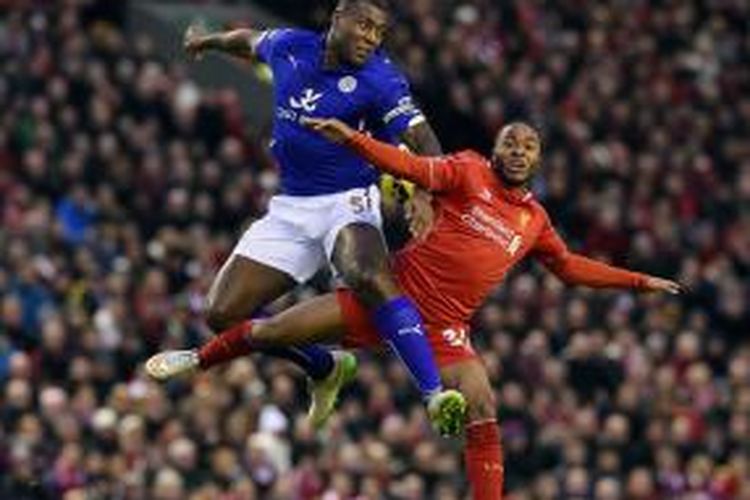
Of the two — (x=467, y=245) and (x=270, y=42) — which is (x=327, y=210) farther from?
(x=270, y=42)

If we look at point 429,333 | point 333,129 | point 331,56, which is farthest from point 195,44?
point 429,333

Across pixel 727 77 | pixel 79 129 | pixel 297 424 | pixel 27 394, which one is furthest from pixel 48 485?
pixel 727 77

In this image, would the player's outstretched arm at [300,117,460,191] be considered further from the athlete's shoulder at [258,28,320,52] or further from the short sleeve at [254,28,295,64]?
the short sleeve at [254,28,295,64]

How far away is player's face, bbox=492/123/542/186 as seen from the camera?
16281 millimetres

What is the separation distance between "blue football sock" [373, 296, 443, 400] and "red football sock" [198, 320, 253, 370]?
3.34 feet

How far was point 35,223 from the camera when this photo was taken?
24.6m

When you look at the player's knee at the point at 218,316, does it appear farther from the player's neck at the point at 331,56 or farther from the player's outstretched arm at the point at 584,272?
the player's outstretched arm at the point at 584,272

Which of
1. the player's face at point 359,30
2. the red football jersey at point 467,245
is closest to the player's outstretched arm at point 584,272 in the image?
the red football jersey at point 467,245

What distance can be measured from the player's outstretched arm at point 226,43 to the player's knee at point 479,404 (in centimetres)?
259

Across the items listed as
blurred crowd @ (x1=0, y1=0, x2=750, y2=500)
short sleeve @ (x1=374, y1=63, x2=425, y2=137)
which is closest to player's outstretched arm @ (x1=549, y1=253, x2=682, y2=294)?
short sleeve @ (x1=374, y1=63, x2=425, y2=137)

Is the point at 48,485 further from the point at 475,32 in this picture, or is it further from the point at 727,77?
the point at 727,77

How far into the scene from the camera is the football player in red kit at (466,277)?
53.5ft

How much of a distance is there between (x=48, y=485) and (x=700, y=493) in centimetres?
644

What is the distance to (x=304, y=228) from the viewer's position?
55.2ft
